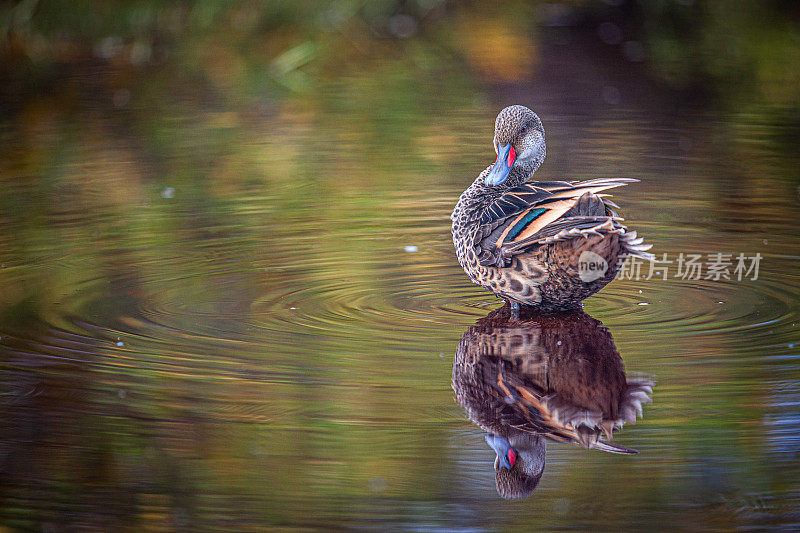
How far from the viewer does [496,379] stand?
13.5 feet

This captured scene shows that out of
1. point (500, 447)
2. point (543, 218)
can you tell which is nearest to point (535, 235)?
point (543, 218)

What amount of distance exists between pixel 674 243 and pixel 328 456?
2.80m

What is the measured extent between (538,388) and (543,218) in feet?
2.74

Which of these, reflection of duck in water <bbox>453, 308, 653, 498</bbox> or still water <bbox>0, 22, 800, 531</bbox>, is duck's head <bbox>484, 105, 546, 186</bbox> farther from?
reflection of duck in water <bbox>453, 308, 653, 498</bbox>

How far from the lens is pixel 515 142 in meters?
5.20

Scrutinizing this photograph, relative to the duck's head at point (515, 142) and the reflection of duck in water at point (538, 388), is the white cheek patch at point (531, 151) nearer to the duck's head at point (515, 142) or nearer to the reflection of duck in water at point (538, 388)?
the duck's head at point (515, 142)

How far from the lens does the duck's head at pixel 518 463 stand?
3340 mm

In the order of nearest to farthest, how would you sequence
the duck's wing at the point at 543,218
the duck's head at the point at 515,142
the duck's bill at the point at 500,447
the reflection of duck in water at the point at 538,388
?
the duck's bill at the point at 500,447, the reflection of duck in water at the point at 538,388, the duck's wing at the point at 543,218, the duck's head at the point at 515,142

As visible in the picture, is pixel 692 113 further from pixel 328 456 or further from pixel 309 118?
pixel 328 456

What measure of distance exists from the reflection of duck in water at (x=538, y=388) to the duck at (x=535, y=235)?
156mm

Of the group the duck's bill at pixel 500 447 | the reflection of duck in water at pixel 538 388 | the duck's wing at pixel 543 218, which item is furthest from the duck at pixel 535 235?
the duck's bill at pixel 500 447

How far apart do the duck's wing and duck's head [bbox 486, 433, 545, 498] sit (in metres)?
1.15

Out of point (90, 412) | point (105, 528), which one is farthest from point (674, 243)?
point (105, 528)

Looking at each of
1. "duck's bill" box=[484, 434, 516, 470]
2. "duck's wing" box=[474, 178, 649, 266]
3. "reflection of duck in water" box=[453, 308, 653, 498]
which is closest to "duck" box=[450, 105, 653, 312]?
"duck's wing" box=[474, 178, 649, 266]
